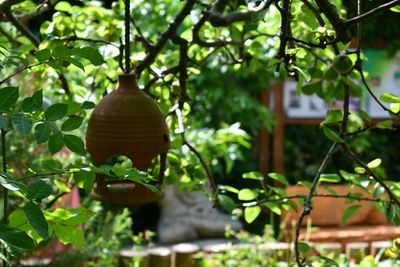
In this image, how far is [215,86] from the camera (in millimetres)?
5703

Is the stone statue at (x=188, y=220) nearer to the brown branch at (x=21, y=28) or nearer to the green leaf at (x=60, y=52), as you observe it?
the brown branch at (x=21, y=28)

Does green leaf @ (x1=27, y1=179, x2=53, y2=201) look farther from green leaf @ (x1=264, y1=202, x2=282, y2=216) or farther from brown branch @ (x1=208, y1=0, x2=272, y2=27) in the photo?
green leaf @ (x1=264, y1=202, x2=282, y2=216)

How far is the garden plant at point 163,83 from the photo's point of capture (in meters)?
0.97

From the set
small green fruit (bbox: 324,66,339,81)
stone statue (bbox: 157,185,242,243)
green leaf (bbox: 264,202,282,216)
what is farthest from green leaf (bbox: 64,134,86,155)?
stone statue (bbox: 157,185,242,243)

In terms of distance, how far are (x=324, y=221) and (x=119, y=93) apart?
11.7 ft

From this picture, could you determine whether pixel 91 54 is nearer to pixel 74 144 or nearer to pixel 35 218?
pixel 74 144

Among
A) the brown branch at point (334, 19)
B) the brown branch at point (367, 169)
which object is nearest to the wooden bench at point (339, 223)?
the brown branch at point (367, 169)

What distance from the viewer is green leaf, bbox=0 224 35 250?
78cm

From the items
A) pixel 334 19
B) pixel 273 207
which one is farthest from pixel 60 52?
pixel 273 207

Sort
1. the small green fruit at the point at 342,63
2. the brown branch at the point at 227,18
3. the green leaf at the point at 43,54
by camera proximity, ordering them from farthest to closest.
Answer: the brown branch at the point at 227,18 → the small green fruit at the point at 342,63 → the green leaf at the point at 43,54

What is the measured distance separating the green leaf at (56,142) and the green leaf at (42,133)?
2 centimetres

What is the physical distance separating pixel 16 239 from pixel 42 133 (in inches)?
8.1

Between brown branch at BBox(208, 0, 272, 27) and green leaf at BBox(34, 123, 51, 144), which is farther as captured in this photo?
brown branch at BBox(208, 0, 272, 27)

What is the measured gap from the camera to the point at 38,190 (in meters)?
0.86
